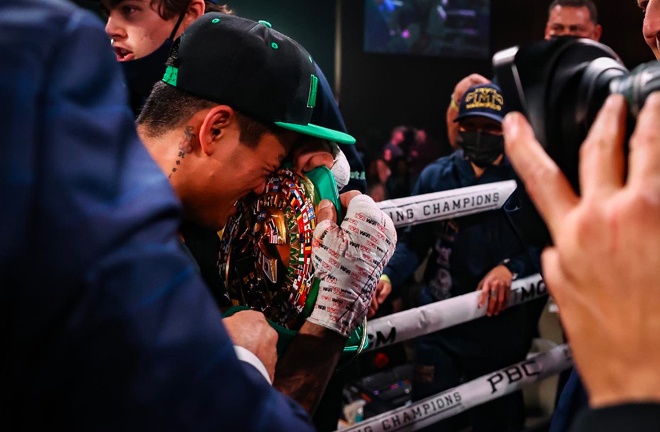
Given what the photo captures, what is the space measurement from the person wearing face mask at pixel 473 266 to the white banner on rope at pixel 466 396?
6.2 inches

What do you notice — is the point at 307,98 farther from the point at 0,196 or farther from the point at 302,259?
the point at 0,196

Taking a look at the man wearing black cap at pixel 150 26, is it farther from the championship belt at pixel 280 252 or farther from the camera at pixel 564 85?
the camera at pixel 564 85

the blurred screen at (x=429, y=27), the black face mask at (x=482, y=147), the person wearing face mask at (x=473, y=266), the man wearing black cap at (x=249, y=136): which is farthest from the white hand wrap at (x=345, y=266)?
the blurred screen at (x=429, y=27)

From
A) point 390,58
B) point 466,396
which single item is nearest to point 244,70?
point 466,396

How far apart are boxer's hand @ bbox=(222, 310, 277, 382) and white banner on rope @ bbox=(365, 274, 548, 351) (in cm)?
87

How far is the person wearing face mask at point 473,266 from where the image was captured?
2.36 meters

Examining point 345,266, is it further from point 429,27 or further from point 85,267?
point 429,27

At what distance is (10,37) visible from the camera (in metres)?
0.42

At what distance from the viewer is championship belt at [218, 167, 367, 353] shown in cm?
107

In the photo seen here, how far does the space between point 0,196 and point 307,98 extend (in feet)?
2.35

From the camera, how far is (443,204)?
6.55 ft

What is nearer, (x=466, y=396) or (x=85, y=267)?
(x=85, y=267)

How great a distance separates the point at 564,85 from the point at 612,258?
0.66 ft

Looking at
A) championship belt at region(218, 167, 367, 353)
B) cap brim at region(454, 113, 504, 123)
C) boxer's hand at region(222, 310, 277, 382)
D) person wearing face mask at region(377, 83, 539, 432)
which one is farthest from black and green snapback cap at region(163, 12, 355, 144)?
cap brim at region(454, 113, 504, 123)
